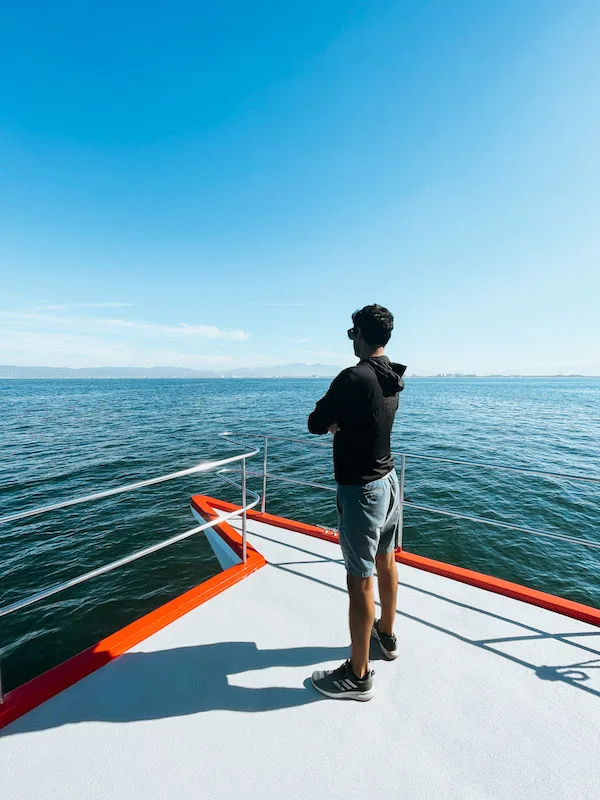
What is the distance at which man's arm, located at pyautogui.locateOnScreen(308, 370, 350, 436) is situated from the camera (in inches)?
71.6

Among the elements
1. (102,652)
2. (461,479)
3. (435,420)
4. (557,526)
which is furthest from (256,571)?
(435,420)

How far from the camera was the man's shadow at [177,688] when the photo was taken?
189 cm

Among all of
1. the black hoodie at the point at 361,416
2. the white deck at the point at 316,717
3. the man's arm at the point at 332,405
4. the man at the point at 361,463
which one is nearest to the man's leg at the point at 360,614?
the man at the point at 361,463

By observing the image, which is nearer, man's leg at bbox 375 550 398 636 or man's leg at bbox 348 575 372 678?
man's leg at bbox 348 575 372 678

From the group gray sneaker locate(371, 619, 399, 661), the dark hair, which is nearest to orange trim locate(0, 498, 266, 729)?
gray sneaker locate(371, 619, 399, 661)

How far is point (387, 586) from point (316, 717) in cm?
79

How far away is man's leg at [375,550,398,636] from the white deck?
255mm

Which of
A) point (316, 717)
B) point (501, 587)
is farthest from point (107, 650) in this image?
point (501, 587)

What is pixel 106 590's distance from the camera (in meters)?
6.36

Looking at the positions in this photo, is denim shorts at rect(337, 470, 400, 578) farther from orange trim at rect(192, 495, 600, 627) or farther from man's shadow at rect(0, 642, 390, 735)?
orange trim at rect(192, 495, 600, 627)

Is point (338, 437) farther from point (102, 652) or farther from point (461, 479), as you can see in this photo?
point (461, 479)

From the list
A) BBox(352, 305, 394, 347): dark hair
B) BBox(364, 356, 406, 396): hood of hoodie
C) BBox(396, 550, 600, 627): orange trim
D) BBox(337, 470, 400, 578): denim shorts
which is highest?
BBox(352, 305, 394, 347): dark hair

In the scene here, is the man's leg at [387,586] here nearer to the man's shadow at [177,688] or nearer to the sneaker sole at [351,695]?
the man's shadow at [177,688]

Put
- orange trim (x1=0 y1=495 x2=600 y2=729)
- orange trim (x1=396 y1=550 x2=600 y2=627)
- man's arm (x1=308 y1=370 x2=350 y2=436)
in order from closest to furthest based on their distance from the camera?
man's arm (x1=308 y1=370 x2=350 y2=436)
orange trim (x1=0 y1=495 x2=600 y2=729)
orange trim (x1=396 y1=550 x2=600 y2=627)
